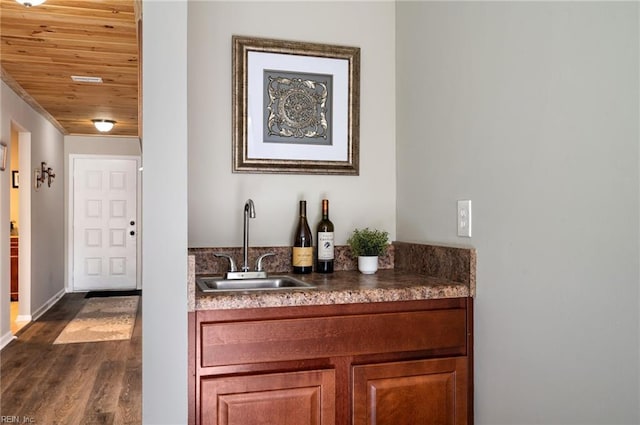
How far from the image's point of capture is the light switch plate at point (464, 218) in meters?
1.70

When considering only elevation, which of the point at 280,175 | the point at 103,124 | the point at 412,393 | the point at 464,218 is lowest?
the point at 412,393

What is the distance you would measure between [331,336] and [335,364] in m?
0.09

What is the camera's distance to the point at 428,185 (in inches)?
77.6

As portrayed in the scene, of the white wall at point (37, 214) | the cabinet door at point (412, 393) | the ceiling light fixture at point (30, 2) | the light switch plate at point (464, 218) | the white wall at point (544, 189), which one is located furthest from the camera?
the white wall at point (37, 214)

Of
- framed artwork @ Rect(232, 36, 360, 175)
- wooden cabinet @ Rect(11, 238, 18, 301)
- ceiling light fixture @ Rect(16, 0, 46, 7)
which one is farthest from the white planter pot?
wooden cabinet @ Rect(11, 238, 18, 301)

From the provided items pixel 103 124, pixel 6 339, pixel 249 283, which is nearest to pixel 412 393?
pixel 249 283

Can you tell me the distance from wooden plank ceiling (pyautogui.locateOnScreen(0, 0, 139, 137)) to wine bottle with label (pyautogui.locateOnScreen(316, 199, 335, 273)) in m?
1.73

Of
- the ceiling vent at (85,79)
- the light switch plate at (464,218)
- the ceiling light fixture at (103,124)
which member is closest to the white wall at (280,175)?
the light switch plate at (464,218)

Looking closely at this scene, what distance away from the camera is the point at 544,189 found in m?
1.36

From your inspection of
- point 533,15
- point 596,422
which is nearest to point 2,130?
point 533,15

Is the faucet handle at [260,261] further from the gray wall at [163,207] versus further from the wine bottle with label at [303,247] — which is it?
the gray wall at [163,207]

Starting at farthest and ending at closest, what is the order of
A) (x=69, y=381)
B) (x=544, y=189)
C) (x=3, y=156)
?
(x=3, y=156)
(x=69, y=381)
(x=544, y=189)

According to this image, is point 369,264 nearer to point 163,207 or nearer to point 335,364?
point 335,364

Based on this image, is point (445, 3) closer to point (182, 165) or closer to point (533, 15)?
point (533, 15)
